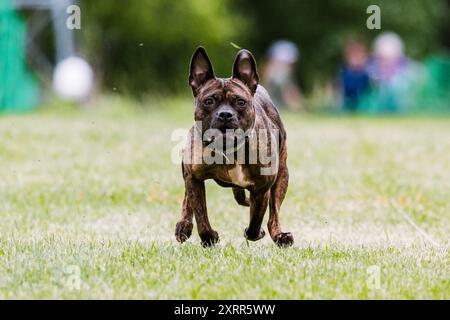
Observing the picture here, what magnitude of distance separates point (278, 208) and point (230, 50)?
3215cm

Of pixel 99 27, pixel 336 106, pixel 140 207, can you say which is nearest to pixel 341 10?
pixel 336 106

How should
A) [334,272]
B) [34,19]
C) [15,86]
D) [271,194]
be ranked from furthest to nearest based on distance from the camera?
[34,19] < [15,86] < [271,194] < [334,272]

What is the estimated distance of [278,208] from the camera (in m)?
8.21

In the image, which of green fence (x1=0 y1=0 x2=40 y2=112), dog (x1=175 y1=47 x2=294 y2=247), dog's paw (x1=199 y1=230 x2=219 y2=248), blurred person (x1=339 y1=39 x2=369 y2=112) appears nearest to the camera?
dog (x1=175 y1=47 x2=294 y2=247)

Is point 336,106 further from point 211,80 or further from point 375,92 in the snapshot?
point 211,80

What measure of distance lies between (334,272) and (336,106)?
29669mm

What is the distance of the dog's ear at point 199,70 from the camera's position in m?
7.50

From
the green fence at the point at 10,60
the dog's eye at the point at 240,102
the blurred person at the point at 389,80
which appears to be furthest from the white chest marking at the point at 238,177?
the blurred person at the point at 389,80

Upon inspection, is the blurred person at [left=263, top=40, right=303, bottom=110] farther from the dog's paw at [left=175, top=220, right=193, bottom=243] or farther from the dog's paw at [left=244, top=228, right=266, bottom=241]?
the dog's paw at [left=175, top=220, right=193, bottom=243]

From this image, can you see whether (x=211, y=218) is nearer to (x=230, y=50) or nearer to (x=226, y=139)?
(x=226, y=139)

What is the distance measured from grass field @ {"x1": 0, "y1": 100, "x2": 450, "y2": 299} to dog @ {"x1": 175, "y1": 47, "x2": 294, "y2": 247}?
0.30m

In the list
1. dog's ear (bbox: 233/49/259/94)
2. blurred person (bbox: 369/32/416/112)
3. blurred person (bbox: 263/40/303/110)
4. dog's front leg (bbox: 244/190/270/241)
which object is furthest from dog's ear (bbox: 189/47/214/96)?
blurred person (bbox: 369/32/416/112)

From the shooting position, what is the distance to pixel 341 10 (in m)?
42.5

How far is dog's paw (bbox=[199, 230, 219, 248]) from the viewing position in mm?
7746
